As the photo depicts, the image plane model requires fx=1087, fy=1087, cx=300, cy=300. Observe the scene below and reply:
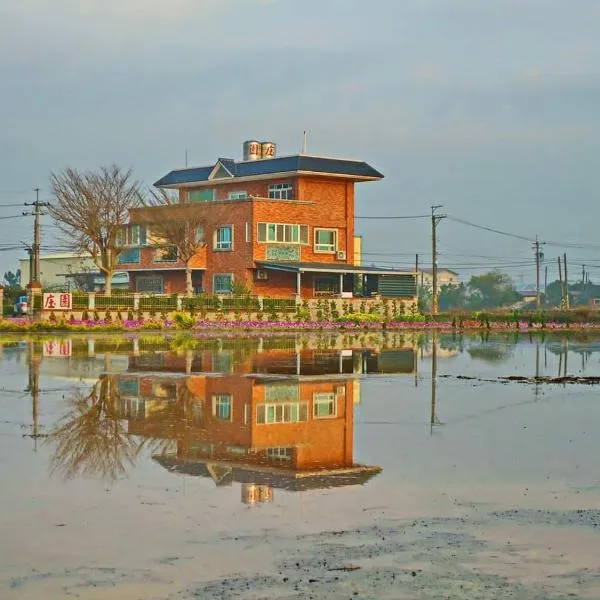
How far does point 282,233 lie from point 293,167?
422 centimetres

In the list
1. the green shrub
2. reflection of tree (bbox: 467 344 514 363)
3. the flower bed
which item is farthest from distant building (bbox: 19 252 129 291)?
reflection of tree (bbox: 467 344 514 363)

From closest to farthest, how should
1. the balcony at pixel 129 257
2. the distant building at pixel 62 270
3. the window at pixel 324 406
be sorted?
1. the window at pixel 324 406
2. the balcony at pixel 129 257
3. the distant building at pixel 62 270

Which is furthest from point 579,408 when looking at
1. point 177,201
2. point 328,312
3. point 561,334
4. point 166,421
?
point 177,201

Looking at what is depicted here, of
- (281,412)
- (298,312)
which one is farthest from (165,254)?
(281,412)

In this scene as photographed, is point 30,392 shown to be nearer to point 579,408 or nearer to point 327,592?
point 579,408

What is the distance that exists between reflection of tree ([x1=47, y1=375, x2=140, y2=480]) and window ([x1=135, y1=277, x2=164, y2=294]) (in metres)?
53.1

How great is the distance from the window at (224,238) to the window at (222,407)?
158ft

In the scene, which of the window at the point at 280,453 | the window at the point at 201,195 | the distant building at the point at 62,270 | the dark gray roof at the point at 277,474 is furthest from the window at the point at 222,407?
the distant building at the point at 62,270

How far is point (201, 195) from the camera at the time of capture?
73.6m

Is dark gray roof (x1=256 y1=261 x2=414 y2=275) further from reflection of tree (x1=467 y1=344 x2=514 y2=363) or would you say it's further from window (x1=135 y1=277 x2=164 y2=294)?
reflection of tree (x1=467 y1=344 x2=514 y2=363)

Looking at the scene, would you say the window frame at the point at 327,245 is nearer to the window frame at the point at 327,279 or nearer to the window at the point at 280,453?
the window frame at the point at 327,279

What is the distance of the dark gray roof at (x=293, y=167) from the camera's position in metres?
67.8

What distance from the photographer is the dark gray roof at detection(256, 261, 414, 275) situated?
63.9 metres

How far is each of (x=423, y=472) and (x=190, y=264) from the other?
185 feet
